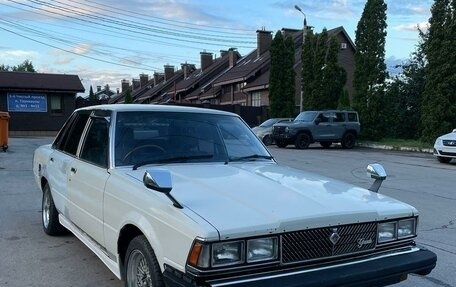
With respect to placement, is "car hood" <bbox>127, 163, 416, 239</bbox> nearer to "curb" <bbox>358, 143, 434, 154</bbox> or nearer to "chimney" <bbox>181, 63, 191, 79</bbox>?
"curb" <bbox>358, 143, 434, 154</bbox>

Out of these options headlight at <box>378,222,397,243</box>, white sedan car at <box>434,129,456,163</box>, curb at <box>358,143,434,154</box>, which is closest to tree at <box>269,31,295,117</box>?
curb at <box>358,143,434,154</box>

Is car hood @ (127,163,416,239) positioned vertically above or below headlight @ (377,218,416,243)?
above

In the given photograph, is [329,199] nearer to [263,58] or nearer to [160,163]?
[160,163]

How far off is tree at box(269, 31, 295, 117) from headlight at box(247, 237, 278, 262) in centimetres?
3220

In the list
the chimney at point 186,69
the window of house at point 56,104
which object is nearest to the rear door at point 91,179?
the window of house at point 56,104

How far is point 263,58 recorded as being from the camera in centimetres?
4666

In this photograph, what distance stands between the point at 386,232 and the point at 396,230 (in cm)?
11

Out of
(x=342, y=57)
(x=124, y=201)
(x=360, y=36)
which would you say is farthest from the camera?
(x=342, y=57)

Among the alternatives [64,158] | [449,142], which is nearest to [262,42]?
[449,142]

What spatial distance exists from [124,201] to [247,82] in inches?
1651

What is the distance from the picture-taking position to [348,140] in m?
26.0

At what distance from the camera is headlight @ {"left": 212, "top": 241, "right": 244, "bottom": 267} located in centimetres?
290

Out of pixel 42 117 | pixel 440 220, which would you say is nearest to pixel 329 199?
pixel 440 220

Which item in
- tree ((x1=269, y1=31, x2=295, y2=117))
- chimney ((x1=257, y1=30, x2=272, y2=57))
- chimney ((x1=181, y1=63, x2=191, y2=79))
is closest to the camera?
tree ((x1=269, y1=31, x2=295, y2=117))
